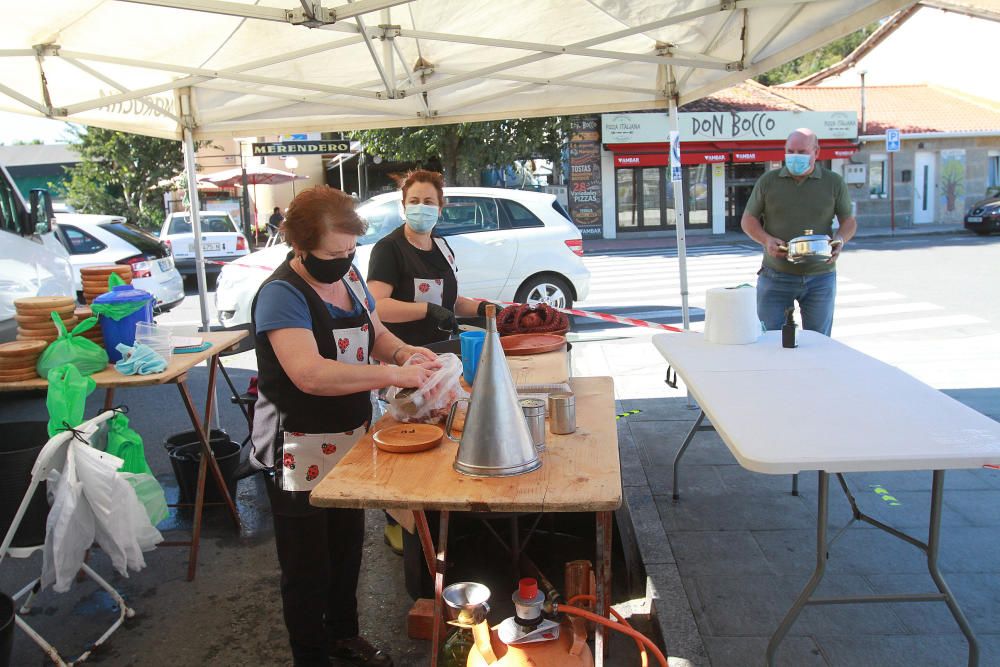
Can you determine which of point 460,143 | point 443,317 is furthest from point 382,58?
point 460,143

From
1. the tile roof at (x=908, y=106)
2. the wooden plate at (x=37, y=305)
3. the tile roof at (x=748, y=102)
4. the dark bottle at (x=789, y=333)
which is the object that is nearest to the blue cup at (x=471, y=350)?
the dark bottle at (x=789, y=333)

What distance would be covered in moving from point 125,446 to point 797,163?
411 centimetres

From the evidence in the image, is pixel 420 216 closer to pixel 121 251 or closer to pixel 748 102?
pixel 121 251

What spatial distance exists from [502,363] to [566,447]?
1.28ft

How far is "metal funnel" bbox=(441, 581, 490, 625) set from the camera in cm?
222

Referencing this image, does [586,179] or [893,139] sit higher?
[893,139]

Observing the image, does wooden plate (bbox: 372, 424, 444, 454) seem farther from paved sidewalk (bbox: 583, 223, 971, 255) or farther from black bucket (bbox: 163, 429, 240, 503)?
paved sidewalk (bbox: 583, 223, 971, 255)

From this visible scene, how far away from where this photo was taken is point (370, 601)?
3.57 metres

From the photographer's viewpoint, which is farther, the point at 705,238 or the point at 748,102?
the point at 748,102

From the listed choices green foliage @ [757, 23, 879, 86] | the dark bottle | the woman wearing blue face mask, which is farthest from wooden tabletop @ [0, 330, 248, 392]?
green foliage @ [757, 23, 879, 86]

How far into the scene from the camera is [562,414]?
97.6 inches

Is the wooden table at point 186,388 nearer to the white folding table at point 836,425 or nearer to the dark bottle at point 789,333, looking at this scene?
the white folding table at point 836,425

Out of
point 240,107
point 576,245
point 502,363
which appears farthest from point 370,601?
point 576,245

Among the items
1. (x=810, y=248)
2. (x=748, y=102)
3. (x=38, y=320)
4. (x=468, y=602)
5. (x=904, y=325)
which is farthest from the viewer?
(x=748, y=102)
